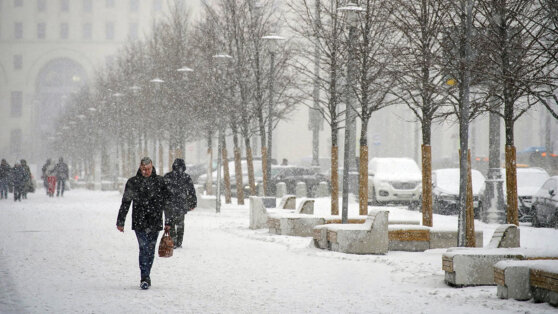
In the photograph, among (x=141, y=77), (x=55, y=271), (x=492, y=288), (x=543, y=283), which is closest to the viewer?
(x=543, y=283)

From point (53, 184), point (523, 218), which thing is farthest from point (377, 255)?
point (53, 184)

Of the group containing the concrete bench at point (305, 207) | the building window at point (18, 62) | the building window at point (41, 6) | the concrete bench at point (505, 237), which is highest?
the building window at point (41, 6)

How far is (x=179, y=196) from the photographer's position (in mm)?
16516

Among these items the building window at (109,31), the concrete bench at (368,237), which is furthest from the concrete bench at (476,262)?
the building window at (109,31)

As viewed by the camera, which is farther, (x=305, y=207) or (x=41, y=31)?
(x=41, y=31)

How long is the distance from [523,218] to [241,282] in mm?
14714

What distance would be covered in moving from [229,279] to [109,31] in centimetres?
11769

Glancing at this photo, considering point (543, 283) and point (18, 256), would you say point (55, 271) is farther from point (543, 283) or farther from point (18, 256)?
point (543, 283)

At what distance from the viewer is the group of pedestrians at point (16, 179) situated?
3884 centimetres

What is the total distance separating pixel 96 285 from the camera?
11328mm

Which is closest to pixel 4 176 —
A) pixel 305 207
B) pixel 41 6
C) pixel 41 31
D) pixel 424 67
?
pixel 305 207

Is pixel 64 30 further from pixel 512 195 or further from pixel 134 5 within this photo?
pixel 512 195

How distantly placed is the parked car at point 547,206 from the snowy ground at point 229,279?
1786 millimetres

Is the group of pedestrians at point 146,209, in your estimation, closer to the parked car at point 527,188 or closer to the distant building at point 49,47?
the parked car at point 527,188
